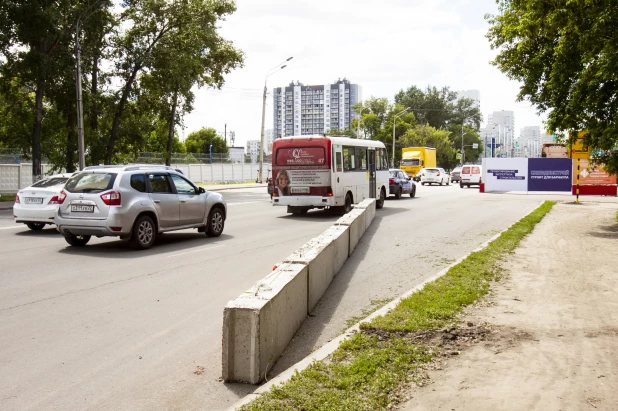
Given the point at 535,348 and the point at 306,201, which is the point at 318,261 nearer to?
the point at 535,348

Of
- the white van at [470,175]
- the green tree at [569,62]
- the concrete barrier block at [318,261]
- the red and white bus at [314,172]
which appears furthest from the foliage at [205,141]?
the concrete barrier block at [318,261]

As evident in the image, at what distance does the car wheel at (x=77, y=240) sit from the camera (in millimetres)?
12547

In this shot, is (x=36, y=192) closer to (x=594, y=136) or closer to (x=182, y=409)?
(x=182, y=409)

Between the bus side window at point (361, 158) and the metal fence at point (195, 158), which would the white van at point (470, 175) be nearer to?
the metal fence at point (195, 158)

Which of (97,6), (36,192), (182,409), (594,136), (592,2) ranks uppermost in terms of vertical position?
(97,6)

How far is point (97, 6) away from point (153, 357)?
94.4 ft

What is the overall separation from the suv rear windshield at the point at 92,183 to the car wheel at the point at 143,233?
35.5 inches

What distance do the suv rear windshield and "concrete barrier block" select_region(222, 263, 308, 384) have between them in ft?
24.5

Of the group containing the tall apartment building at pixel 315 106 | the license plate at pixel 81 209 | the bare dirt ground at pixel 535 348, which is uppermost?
the tall apartment building at pixel 315 106

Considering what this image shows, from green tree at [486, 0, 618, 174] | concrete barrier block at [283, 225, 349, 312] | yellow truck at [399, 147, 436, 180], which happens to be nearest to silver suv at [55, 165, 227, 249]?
concrete barrier block at [283, 225, 349, 312]

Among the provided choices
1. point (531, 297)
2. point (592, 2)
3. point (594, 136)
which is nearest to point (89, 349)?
point (531, 297)

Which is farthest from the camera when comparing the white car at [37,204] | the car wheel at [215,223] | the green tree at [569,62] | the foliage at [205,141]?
the foliage at [205,141]

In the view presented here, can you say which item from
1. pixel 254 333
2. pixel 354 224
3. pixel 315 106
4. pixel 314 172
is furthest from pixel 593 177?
pixel 315 106

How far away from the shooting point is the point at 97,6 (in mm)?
30375
